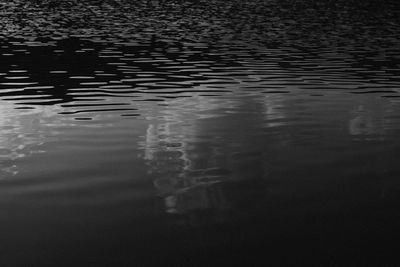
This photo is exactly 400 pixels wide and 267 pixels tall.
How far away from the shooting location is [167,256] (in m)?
10.3

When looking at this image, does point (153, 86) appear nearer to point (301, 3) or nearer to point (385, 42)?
point (385, 42)

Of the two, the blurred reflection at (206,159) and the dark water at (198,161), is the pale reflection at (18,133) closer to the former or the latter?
the dark water at (198,161)

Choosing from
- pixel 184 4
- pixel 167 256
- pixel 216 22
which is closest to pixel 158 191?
pixel 167 256

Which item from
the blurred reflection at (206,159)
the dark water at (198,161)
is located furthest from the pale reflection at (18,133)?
the blurred reflection at (206,159)

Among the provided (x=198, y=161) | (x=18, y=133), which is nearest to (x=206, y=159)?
(x=198, y=161)

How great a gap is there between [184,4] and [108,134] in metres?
96.6

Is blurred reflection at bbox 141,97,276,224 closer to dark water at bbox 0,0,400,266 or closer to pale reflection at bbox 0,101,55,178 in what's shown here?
dark water at bbox 0,0,400,266

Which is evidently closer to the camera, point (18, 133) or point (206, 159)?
point (206, 159)

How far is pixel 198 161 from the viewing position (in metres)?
16.4

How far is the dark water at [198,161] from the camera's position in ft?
35.6

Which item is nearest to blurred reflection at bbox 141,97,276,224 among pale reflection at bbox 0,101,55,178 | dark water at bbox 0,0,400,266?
dark water at bbox 0,0,400,266

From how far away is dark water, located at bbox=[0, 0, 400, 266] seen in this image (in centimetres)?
1085

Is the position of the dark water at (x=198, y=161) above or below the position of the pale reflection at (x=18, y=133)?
below

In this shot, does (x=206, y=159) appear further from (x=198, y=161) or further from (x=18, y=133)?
(x=18, y=133)
